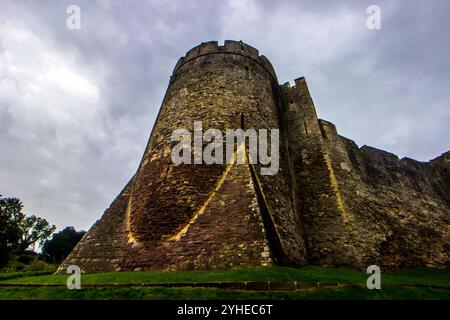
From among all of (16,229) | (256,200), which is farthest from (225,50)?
(16,229)

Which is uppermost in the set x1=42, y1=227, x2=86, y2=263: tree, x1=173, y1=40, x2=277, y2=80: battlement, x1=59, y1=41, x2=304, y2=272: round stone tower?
x1=173, y1=40, x2=277, y2=80: battlement

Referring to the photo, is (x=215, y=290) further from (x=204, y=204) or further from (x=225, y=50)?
(x=225, y=50)

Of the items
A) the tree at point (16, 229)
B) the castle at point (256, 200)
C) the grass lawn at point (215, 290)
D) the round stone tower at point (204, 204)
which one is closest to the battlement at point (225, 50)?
the castle at point (256, 200)

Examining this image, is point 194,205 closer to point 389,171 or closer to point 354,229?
point 354,229

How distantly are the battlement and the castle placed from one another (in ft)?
0.27

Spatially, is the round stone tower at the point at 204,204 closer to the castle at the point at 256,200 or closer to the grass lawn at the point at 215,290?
the castle at the point at 256,200

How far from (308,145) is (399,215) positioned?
6.12 metres

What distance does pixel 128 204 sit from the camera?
11.2m

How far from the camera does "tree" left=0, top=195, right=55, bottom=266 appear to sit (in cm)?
2464

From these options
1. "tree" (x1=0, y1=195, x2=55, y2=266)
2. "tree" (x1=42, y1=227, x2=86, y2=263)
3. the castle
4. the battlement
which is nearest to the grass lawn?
the castle

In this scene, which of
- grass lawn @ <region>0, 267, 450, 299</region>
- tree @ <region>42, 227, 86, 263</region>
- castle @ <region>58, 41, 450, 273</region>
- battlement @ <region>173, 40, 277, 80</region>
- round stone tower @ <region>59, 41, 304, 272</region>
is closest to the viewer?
grass lawn @ <region>0, 267, 450, 299</region>

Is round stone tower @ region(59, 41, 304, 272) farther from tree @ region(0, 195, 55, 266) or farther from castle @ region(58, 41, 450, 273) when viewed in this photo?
tree @ region(0, 195, 55, 266)

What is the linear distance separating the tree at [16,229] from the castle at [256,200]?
19.4m
